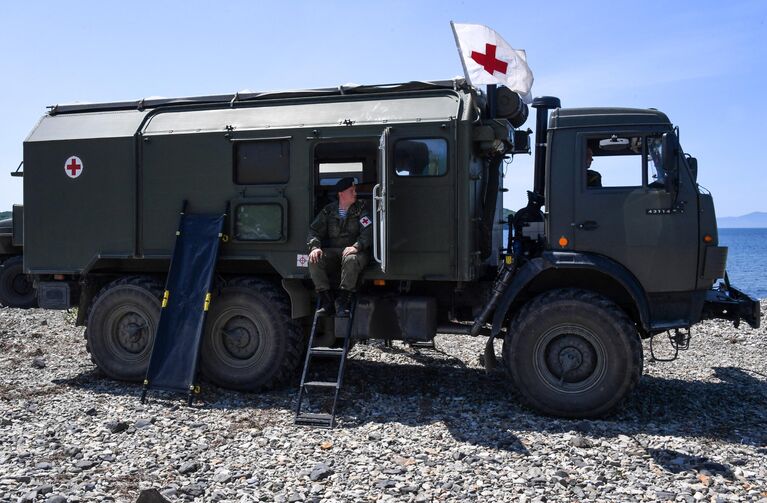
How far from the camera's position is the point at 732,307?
23.7 feet

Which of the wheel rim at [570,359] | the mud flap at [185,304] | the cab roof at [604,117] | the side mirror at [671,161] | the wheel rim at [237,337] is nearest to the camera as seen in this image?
the side mirror at [671,161]

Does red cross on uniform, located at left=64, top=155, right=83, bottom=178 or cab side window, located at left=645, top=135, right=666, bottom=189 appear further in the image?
red cross on uniform, located at left=64, top=155, right=83, bottom=178

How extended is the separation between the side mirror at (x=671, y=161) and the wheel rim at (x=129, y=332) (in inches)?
238

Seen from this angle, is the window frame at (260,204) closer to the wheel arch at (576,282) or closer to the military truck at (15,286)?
the wheel arch at (576,282)

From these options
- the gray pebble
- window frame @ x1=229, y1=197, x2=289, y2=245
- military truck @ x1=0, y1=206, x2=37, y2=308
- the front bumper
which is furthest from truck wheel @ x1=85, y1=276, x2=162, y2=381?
military truck @ x1=0, y1=206, x2=37, y2=308

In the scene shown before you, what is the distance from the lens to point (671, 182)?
22.6 ft

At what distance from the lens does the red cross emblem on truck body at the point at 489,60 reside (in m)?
7.90

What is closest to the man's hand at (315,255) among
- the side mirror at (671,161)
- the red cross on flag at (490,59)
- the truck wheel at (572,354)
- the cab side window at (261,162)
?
the cab side window at (261,162)

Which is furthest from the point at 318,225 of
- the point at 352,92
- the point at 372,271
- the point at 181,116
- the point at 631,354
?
the point at 631,354

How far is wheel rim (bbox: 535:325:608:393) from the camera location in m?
6.96

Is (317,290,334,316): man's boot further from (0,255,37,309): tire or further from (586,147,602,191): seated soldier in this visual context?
(0,255,37,309): tire

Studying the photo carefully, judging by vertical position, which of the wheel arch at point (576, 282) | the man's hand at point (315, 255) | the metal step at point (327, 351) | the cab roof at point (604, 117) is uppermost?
the cab roof at point (604, 117)

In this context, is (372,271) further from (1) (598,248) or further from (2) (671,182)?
(2) (671,182)

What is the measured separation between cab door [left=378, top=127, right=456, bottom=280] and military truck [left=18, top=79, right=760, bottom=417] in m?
0.02
